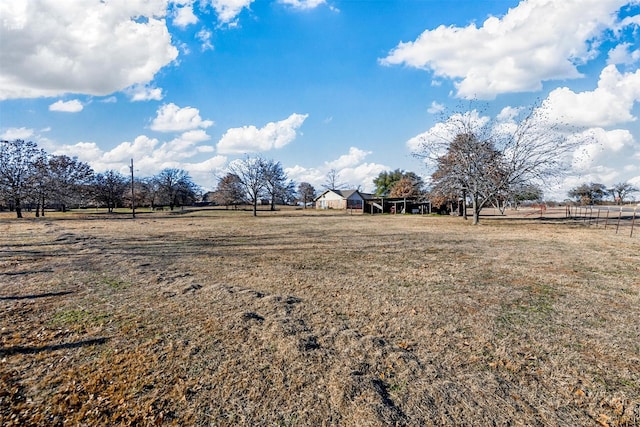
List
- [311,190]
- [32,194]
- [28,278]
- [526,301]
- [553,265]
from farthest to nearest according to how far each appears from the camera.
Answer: [311,190]
[32,194]
[553,265]
[28,278]
[526,301]

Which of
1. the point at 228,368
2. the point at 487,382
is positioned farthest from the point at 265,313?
the point at 487,382

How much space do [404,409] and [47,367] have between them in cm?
374

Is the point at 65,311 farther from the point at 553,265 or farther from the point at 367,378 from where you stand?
the point at 553,265

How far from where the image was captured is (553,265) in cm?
891

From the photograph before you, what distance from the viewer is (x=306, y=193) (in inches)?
3204

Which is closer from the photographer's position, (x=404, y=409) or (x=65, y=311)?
(x=404, y=409)

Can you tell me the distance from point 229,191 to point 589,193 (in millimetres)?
69546

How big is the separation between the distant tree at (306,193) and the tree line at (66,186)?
91.0ft

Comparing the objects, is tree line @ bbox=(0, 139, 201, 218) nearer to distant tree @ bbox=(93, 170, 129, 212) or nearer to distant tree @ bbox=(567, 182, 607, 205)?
distant tree @ bbox=(93, 170, 129, 212)

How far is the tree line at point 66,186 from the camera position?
29562mm

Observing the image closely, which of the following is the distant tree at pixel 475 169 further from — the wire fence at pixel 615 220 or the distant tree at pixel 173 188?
the distant tree at pixel 173 188

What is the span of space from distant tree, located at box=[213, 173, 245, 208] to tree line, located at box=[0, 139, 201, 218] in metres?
7.53

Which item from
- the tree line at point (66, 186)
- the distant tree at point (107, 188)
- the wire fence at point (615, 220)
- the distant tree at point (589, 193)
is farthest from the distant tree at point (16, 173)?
the distant tree at point (589, 193)

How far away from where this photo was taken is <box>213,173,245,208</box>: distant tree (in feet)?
153
